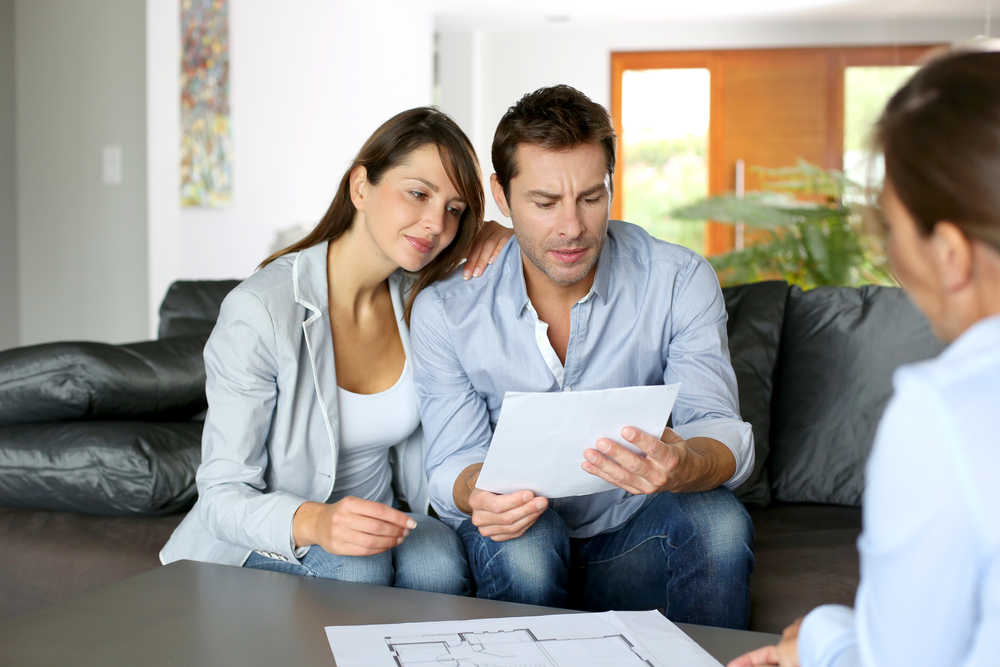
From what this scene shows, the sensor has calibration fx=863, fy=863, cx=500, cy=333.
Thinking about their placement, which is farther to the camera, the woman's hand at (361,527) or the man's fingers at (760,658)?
the woman's hand at (361,527)

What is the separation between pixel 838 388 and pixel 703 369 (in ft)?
1.75

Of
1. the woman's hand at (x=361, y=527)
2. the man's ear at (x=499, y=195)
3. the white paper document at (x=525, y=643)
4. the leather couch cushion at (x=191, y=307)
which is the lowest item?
the white paper document at (x=525, y=643)

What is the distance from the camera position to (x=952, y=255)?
1.57ft

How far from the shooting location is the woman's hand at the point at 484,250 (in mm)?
1480

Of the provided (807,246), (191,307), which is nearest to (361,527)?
(191,307)

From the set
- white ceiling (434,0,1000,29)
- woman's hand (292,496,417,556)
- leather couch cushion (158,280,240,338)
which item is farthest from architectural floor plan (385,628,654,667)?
white ceiling (434,0,1000,29)

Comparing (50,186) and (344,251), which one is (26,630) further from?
(50,186)

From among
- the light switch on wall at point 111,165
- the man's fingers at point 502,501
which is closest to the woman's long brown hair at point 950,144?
the man's fingers at point 502,501

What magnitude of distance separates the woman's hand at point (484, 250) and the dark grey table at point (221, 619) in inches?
24.2

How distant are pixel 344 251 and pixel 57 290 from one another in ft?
7.41

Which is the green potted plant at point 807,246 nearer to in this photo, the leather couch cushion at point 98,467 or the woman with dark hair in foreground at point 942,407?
the leather couch cushion at point 98,467

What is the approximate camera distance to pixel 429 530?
1.30 metres

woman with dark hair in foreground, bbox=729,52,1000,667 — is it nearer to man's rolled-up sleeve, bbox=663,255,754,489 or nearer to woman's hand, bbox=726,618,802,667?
woman's hand, bbox=726,618,802,667

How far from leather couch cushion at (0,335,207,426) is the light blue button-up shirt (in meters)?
0.56
